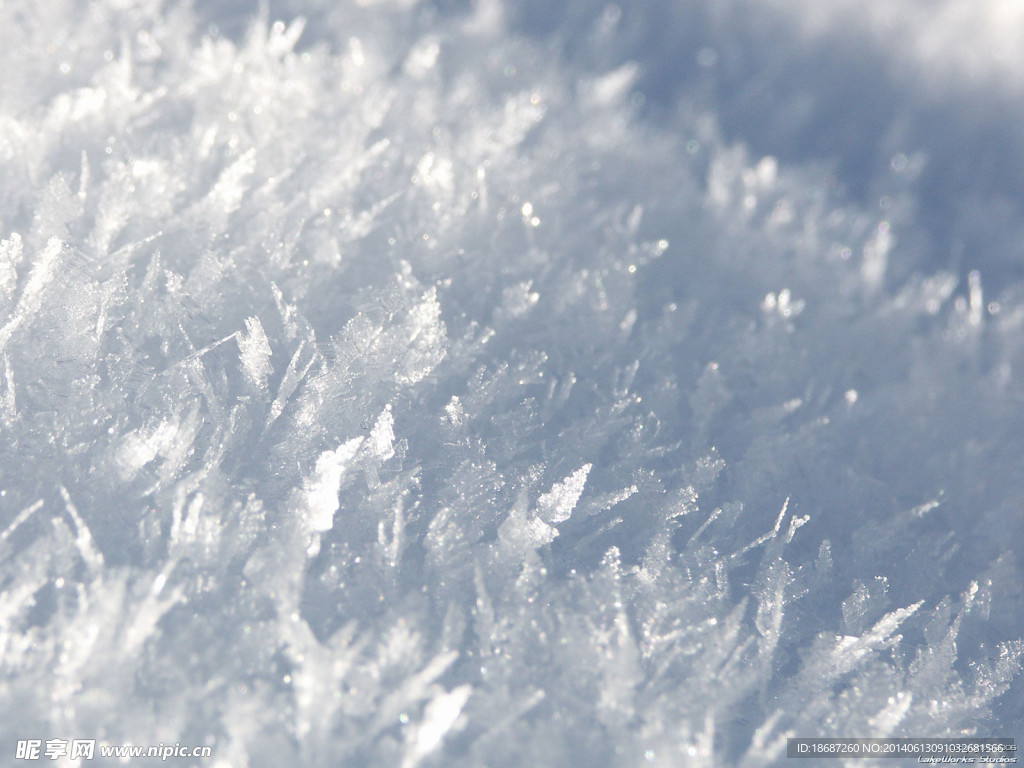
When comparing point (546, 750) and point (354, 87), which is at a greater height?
point (354, 87)

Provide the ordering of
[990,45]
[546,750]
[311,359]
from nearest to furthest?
[546,750] → [311,359] → [990,45]

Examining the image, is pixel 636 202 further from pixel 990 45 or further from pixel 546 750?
pixel 990 45

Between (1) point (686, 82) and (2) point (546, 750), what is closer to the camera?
(2) point (546, 750)

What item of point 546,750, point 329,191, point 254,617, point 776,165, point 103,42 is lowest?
point 546,750

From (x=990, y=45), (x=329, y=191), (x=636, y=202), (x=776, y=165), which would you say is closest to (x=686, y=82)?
(x=776, y=165)

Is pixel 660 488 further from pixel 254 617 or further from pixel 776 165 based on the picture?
pixel 776 165

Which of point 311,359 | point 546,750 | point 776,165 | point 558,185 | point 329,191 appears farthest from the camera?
point 776,165
